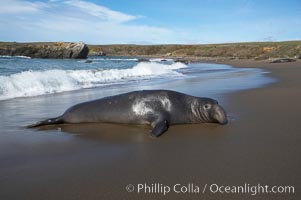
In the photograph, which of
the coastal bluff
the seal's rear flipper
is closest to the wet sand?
the seal's rear flipper

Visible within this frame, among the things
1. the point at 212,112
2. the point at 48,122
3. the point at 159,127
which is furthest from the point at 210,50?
the point at 159,127

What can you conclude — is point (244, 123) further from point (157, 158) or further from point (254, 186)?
point (254, 186)

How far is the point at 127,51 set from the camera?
134 m

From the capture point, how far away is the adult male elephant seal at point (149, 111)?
6.64m

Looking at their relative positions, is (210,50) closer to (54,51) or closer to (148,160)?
(54,51)

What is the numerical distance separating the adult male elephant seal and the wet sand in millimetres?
274

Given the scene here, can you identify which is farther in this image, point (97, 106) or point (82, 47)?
point (82, 47)

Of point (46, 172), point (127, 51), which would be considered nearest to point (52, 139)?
point (46, 172)

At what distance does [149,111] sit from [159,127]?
0.89m

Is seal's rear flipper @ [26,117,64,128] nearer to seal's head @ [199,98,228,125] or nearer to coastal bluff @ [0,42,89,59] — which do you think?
seal's head @ [199,98,228,125]

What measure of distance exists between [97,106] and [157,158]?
9.67 feet

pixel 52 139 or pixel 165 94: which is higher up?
pixel 165 94

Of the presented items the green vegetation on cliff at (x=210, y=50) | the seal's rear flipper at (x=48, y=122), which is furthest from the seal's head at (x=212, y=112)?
the green vegetation on cliff at (x=210, y=50)

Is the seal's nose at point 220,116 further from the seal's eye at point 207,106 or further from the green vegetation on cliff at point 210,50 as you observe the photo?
the green vegetation on cliff at point 210,50
